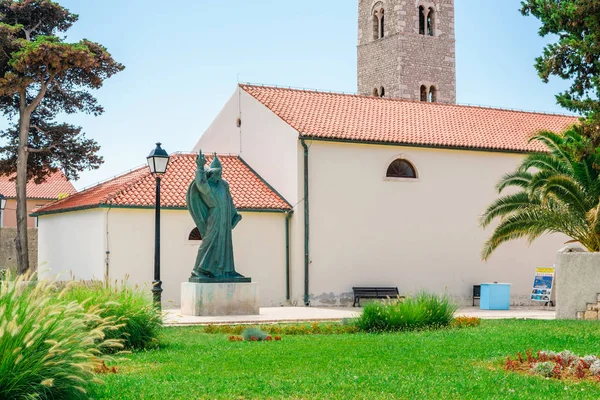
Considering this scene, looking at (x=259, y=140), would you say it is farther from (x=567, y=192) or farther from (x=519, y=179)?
(x=567, y=192)

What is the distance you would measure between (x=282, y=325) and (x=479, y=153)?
46.7 ft

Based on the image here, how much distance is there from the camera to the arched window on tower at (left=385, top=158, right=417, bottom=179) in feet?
93.2

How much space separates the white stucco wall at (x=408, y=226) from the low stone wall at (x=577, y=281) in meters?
7.11

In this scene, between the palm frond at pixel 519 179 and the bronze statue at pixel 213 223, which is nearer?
the bronze statue at pixel 213 223

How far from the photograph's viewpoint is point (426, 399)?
8.27 metres

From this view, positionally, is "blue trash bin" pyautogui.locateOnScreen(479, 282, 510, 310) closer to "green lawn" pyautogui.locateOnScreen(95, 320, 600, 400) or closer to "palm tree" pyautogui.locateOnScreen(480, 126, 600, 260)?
"palm tree" pyautogui.locateOnScreen(480, 126, 600, 260)

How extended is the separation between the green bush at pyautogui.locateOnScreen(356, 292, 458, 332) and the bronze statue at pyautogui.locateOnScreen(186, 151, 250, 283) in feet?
16.9

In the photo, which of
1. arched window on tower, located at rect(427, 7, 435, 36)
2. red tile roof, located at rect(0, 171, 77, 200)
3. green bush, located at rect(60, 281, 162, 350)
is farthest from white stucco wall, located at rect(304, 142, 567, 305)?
red tile roof, located at rect(0, 171, 77, 200)

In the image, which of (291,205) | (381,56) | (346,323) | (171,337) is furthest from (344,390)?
(381,56)

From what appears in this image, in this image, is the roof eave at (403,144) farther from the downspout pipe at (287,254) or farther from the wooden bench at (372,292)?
the wooden bench at (372,292)

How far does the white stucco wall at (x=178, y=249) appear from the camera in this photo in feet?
83.1

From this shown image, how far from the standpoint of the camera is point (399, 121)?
30.0m

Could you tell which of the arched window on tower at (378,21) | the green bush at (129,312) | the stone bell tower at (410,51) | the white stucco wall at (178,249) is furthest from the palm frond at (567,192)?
the arched window on tower at (378,21)

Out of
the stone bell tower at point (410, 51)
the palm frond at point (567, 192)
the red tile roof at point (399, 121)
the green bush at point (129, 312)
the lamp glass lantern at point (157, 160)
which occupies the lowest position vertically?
the green bush at point (129, 312)
